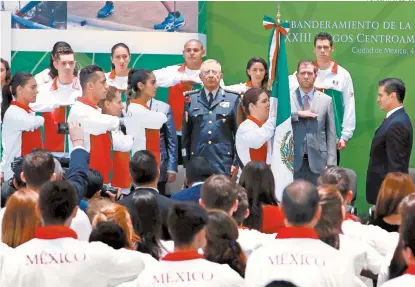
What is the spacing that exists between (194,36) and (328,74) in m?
1.50

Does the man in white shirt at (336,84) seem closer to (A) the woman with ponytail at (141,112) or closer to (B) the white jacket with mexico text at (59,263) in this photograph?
(A) the woman with ponytail at (141,112)

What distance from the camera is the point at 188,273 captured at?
14.5 feet

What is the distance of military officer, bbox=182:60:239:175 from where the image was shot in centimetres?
941

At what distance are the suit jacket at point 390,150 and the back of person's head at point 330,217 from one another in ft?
12.7

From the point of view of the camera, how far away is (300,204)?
476 centimetres

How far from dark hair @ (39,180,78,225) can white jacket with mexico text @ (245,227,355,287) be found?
3.06ft

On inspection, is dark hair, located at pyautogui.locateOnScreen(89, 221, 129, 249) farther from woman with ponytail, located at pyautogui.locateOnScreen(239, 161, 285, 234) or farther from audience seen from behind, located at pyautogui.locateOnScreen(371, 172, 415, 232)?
audience seen from behind, located at pyautogui.locateOnScreen(371, 172, 415, 232)

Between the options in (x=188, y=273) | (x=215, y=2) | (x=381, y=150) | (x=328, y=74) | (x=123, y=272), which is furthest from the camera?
(x=215, y=2)

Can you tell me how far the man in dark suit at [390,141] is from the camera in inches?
357

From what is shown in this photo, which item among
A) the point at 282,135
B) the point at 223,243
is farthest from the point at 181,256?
the point at 282,135

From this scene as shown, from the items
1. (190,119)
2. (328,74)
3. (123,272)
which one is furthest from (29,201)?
(328,74)

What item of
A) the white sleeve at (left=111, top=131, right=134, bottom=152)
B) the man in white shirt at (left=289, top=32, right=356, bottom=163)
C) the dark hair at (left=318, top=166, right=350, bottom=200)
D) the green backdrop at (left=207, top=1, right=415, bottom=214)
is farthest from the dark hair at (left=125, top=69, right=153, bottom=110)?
the dark hair at (left=318, top=166, right=350, bottom=200)

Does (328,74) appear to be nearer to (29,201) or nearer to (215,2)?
(215,2)

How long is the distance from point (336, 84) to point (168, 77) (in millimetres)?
1666
